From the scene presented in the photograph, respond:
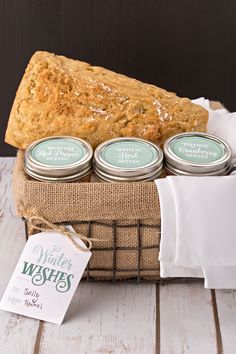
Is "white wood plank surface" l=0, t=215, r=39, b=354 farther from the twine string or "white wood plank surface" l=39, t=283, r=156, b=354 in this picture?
the twine string

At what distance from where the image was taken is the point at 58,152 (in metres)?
1.59

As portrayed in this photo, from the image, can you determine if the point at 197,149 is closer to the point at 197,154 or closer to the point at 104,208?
the point at 197,154

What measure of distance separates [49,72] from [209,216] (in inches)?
19.1

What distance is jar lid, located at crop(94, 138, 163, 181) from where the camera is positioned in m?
1.54

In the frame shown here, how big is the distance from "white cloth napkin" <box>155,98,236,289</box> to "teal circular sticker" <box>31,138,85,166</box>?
19 centimetres

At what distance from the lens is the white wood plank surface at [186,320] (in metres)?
1.44

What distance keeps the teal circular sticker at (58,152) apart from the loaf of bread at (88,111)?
0.05 metres

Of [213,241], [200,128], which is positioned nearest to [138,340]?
[213,241]

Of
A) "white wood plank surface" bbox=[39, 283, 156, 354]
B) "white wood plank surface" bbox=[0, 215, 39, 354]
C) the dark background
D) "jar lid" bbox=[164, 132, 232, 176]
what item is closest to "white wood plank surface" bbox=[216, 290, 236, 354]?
"white wood plank surface" bbox=[39, 283, 156, 354]

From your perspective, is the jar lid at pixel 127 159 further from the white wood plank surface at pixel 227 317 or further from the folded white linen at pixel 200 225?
the white wood plank surface at pixel 227 317

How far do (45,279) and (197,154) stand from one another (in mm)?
399

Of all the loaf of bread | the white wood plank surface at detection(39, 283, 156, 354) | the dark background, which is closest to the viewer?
the white wood plank surface at detection(39, 283, 156, 354)

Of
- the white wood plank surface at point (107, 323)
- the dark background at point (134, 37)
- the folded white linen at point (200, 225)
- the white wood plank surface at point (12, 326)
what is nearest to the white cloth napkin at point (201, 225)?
the folded white linen at point (200, 225)

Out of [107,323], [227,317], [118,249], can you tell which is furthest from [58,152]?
[227,317]
